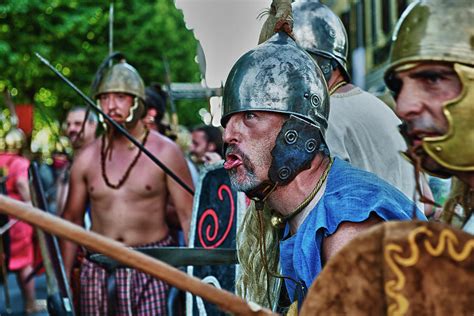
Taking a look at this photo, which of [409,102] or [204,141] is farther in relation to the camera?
[204,141]

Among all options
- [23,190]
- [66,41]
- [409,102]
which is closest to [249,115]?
[409,102]

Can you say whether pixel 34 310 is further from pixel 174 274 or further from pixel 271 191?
pixel 174 274

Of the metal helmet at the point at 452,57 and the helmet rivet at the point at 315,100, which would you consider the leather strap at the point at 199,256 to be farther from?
the metal helmet at the point at 452,57

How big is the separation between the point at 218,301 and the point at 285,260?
1.20 metres

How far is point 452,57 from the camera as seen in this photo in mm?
2355

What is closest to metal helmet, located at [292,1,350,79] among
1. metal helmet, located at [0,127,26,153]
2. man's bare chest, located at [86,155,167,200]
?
man's bare chest, located at [86,155,167,200]

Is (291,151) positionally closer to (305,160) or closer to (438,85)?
(305,160)

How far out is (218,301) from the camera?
220 cm

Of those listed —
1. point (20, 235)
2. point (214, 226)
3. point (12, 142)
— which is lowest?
point (20, 235)

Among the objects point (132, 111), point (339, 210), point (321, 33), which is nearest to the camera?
point (339, 210)

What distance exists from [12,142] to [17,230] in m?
1.12

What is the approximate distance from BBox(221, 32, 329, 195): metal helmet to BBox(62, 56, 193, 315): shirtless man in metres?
2.87

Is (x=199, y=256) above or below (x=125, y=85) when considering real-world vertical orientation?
below

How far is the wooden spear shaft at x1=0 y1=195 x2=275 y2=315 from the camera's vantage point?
2143 mm
